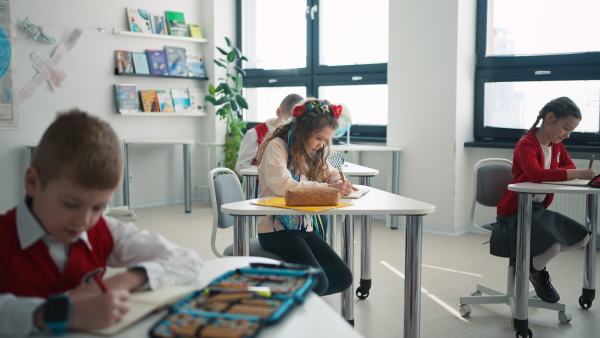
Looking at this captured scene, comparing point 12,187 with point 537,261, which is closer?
point 537,261

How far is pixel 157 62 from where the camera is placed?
21.4ft

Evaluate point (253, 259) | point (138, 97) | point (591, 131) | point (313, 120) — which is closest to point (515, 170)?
point (313, 120)

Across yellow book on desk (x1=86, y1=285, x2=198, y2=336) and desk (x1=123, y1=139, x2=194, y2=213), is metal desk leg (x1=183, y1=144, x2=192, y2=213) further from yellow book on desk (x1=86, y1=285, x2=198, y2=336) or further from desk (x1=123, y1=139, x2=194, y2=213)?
yellow book on desk (x1=86, y1=285, x2=198, y2=336)

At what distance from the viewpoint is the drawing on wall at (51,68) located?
5645 mm

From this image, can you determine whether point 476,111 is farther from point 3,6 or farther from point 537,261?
point 3,6

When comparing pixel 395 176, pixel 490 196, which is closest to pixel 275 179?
pixel 490 196

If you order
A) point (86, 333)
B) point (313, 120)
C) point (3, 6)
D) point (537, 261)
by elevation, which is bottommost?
point (537, 261)

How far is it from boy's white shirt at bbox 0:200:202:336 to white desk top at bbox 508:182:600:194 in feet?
6.15

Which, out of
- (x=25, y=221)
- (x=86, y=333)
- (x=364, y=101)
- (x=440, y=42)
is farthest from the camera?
(x=364, y=101)

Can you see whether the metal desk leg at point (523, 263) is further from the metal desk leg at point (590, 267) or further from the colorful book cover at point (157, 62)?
the colorful book cover at point (157, 62)

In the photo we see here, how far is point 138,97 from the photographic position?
6.39 meters

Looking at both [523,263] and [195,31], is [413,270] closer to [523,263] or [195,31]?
[523,263]

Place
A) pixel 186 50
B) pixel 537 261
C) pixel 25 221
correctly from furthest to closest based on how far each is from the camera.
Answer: pixel 186 50 < pixel 537 261 < pixel 25 221

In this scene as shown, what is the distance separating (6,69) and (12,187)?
106cm
